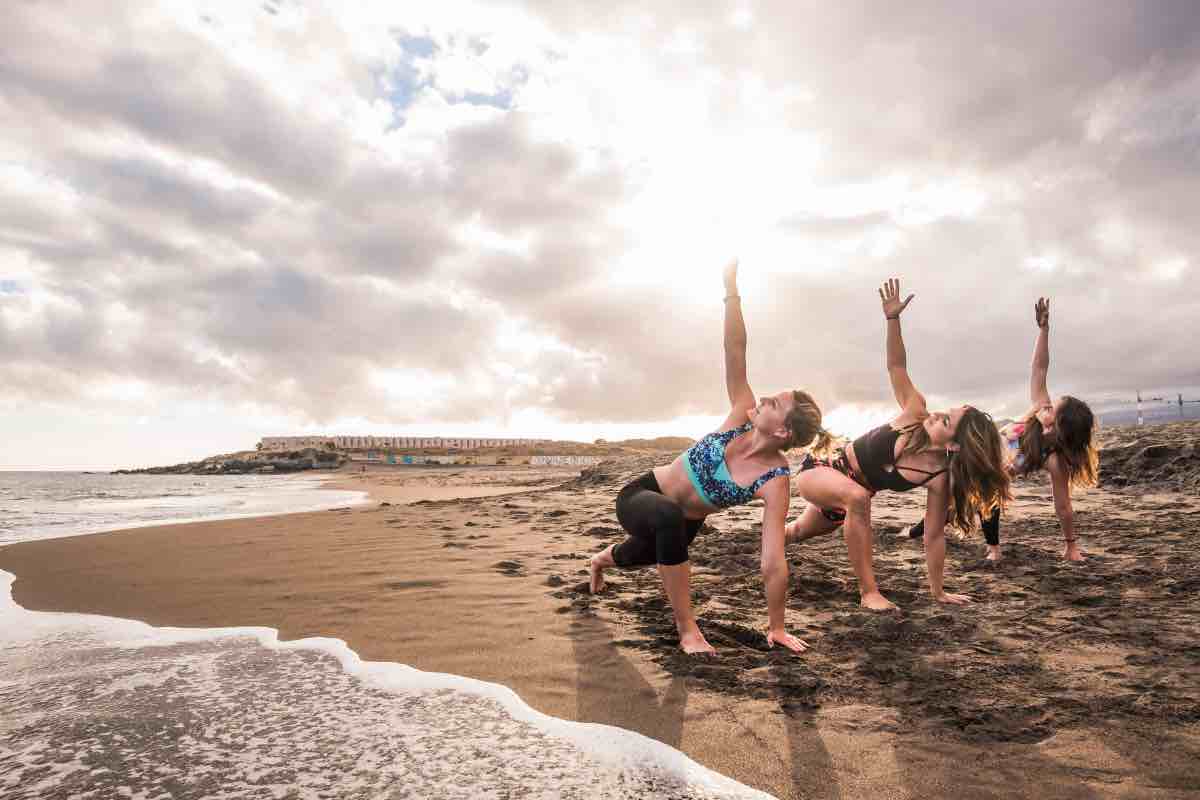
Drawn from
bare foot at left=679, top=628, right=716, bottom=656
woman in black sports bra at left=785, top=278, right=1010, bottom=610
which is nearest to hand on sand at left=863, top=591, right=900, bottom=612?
woman in black sports bra at left=785, top=278, right=1010, bottom=610

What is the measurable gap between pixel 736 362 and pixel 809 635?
5.41 ft

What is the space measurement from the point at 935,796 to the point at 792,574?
3257 millimetres

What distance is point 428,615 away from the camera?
4.05m

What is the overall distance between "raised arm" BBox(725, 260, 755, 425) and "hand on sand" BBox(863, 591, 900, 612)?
1.51 meters

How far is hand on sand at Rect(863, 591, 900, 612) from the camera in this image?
4.02 meters

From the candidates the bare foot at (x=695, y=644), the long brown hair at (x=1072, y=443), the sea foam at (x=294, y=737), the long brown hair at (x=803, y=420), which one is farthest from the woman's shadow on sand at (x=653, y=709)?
the long brown hair at (x=1072, y=443)

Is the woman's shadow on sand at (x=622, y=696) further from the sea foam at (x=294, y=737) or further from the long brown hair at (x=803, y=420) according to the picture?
the long brown hair at (x=803, y=420)

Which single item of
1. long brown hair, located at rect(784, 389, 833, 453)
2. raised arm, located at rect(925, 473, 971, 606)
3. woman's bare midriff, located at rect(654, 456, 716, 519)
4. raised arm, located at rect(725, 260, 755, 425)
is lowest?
raised arm, located at rect(925, 473, 971, 606)

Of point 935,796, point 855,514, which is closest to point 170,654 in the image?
point 935,796

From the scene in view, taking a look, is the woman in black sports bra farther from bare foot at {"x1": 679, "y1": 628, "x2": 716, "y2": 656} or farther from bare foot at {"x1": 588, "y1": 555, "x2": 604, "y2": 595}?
bare foot at {"x1": 588, "y1": 555, "x2": 604, "y2": 595}

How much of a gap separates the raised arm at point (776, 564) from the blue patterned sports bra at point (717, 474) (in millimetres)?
96

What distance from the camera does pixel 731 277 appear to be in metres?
4.06

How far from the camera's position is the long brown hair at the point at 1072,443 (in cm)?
605

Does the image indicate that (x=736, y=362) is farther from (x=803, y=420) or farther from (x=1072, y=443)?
(x=1072, y=443)
